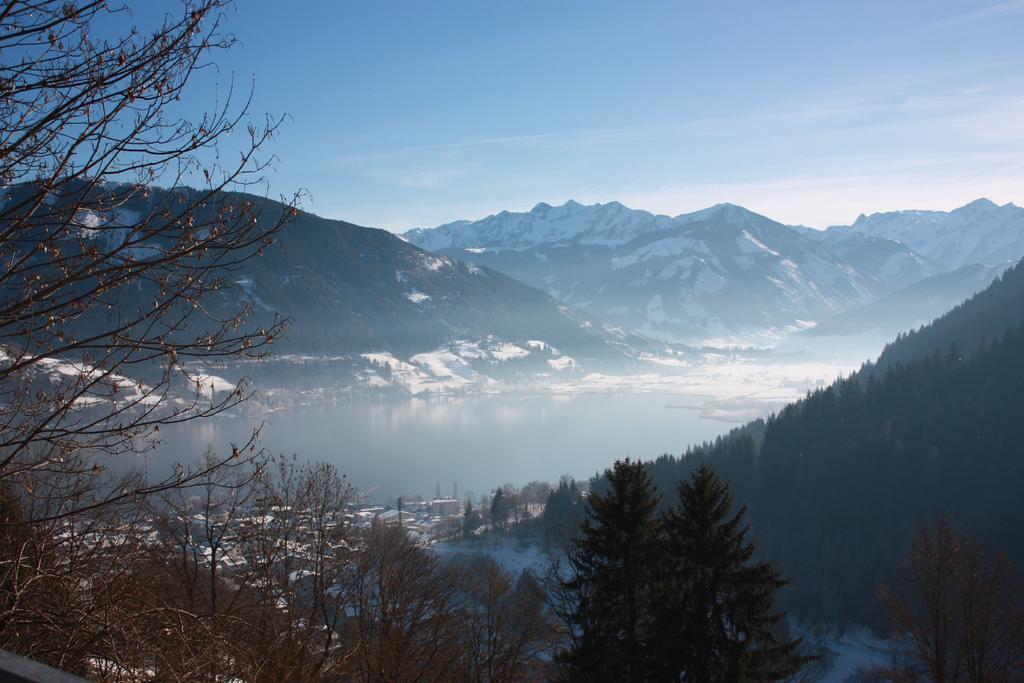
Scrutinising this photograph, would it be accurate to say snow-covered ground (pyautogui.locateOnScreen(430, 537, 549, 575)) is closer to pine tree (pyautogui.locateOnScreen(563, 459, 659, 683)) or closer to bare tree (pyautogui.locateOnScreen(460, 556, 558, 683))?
bare tree (pyautogui.locateOnScreen(460, 556, 558, 683))

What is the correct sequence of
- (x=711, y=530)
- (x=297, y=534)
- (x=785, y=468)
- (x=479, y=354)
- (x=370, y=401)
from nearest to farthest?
(x=297, y=534) < (x=711, y=530) < (x=785, y=468) < (x=370, y=401) < (x=479, y=354)

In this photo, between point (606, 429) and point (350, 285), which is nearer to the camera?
point (606, 429)

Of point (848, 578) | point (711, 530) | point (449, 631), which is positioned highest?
point (711, 530)

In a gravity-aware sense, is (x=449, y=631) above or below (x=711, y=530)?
below

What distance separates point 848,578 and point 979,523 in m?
9.17

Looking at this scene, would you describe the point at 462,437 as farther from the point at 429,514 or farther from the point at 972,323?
the point at 972,323

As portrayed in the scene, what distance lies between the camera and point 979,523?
41719 mm

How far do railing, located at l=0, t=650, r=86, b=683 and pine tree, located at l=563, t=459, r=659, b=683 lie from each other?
7586 millimetres

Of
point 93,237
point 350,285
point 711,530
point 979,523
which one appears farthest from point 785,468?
point 350,285

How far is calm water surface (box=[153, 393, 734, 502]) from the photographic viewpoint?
82.4 m

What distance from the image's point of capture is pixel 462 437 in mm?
109938

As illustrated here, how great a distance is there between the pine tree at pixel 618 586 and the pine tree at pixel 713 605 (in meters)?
0.30

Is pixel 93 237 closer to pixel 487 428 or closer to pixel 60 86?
pixel 60 86

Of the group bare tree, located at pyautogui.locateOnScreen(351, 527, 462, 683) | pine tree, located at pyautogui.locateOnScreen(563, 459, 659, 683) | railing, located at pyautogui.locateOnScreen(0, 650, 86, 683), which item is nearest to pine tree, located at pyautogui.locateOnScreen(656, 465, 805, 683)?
pine tree, located at pyautogui.locateOnScreen(563, 459, 659, 683)
